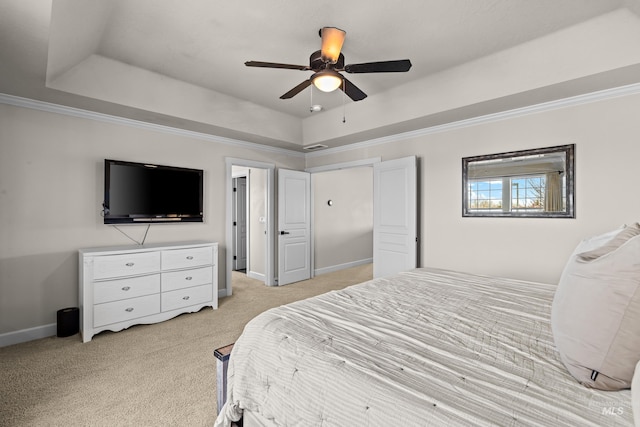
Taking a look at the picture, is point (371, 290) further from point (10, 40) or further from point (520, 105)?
point (10, 40)

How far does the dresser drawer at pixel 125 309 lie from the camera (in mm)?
2994

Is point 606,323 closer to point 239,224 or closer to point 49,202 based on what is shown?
point 49,202

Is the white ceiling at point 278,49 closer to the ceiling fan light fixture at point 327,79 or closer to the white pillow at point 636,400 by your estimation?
the ceiling fan light fixture at point 327,79

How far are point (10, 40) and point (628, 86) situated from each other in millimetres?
4845

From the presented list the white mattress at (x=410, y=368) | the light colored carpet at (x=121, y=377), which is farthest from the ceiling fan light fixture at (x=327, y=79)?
the light colored carpet at (x=121, y=377)

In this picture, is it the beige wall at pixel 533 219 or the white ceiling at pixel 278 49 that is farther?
the beige wall at pixel 533 219

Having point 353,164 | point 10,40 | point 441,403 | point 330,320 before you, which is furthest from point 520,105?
point 10,40

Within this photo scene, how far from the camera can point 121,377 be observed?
2.31 metres

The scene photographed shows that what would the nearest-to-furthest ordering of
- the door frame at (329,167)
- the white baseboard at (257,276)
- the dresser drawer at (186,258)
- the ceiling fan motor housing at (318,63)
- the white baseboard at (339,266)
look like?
1. the ceiling fan motor housing at (318,63)
2. the dresser drawer at (186,258)
3. the door frame at (329,167)
4. the white baseboard at (257,276)
5. the white baseboard at (339,266)

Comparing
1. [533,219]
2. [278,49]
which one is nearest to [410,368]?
[278,49]

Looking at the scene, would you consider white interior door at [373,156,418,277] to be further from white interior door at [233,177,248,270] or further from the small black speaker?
the small black speaker

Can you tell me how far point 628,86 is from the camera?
2734 millimetres

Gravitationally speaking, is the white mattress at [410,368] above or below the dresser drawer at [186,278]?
above

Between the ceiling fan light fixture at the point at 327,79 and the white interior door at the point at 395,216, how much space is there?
1972 millimetres
